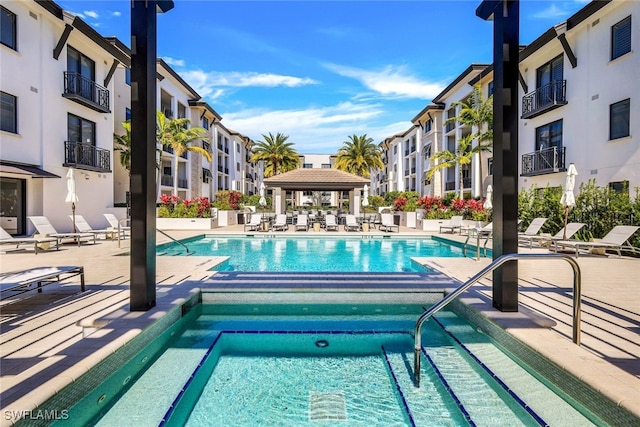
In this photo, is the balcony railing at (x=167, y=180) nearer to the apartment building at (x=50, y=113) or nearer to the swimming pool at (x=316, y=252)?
the apartment building at (x=50, y=113)

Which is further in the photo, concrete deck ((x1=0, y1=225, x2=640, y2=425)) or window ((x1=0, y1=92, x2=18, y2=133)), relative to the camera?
window ((x1=0, y1=92, x2=18, y2=133))

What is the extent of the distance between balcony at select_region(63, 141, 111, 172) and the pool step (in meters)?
13.8

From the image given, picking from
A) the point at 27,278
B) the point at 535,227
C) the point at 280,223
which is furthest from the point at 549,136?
the point at 27,278

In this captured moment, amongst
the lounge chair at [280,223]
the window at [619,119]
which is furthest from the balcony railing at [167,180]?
the window at [619,119]

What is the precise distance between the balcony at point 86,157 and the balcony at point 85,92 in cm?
205

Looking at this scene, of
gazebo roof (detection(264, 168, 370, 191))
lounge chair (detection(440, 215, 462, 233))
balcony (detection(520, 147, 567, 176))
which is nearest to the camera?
balcony (detection(520, 147, 567, 176))

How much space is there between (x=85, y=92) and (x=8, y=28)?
4.10m

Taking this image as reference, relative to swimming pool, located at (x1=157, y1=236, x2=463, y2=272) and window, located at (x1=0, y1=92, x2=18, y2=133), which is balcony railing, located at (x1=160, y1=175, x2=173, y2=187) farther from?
window, located at (x1=0, y1=92, x2=18, y2=133)

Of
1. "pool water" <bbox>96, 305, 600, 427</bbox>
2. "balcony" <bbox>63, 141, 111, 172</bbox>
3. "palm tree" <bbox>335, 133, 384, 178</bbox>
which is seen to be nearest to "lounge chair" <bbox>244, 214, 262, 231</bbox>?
"balcony" <bbox>63, 141, 111, 172</bbox>

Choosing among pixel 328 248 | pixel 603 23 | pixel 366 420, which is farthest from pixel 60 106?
pixel 603 23

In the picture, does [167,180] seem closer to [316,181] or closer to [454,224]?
[316,181]

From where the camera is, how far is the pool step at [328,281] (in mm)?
6336

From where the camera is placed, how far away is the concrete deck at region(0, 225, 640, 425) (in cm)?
300

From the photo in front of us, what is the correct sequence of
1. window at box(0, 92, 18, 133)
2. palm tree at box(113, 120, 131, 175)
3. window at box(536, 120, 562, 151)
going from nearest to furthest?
window at box(0, 92, 18, 133), window at box(536, 120, 562, 151), palm tree at box(113, 120, 131, 175)
